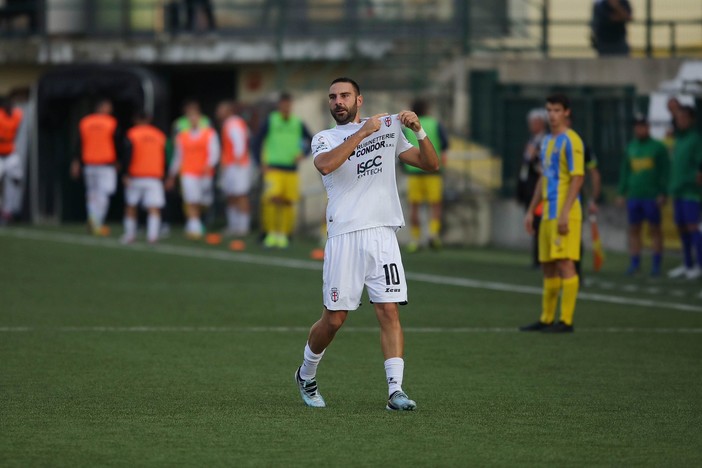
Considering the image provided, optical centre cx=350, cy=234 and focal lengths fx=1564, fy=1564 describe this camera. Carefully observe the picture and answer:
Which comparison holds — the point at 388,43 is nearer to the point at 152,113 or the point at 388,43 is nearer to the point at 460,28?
the point at 460,28

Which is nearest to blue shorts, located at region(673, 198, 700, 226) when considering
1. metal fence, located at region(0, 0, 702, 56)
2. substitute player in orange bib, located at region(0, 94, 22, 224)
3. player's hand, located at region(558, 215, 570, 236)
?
player's hand, located at region(558, 215, 570, 236)

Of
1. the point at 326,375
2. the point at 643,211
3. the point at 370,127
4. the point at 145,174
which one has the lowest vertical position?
the point at 326,375

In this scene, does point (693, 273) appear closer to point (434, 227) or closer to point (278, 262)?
point (434, 227)

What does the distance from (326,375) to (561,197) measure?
130 inches

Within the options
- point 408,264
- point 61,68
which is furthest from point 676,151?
point 61,68

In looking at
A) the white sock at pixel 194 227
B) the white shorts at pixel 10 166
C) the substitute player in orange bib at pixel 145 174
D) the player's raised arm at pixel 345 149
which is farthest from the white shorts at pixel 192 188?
the player's raised arm at pixel 345 149

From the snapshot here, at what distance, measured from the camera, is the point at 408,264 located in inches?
830

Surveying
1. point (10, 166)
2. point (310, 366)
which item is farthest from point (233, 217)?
point (310, 366)

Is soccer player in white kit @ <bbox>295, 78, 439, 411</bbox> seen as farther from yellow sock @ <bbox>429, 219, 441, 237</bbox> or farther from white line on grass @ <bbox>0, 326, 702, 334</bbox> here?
yellow sock @ <bbox>429, 219, 441, 237</bbox>

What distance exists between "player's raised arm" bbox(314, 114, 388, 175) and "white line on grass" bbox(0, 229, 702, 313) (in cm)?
774

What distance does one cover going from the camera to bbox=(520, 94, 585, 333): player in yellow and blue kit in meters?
13.1

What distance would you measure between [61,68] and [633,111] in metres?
11.6

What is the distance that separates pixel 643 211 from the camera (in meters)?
20.0

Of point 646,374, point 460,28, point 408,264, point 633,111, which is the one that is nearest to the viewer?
point 646,374
